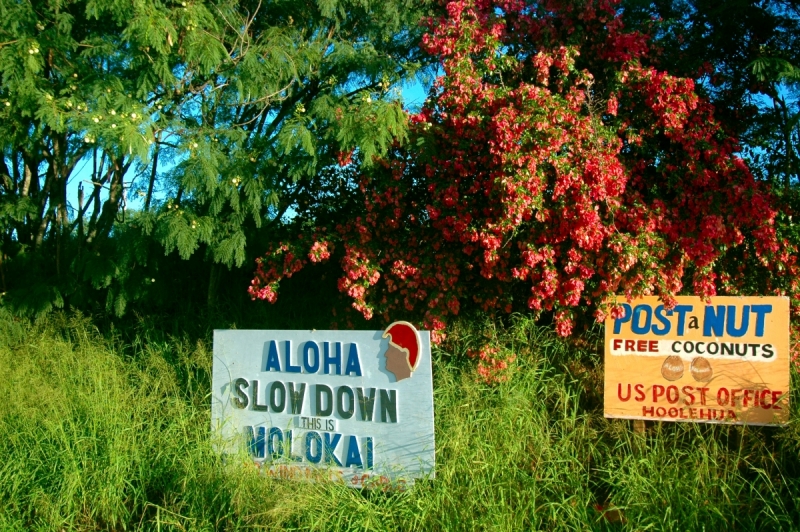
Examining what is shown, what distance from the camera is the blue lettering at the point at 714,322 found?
167 inches

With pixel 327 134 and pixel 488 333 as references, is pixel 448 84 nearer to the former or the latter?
pixel 327 134

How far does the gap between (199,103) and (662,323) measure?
14.1ft

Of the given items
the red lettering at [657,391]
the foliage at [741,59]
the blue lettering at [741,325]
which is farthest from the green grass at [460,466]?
the foliage at [741,59]

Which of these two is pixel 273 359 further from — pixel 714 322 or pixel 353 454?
pixel 714 322

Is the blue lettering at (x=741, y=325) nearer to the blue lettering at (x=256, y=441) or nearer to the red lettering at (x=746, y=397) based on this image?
the red lettering at (x=746, y=397)

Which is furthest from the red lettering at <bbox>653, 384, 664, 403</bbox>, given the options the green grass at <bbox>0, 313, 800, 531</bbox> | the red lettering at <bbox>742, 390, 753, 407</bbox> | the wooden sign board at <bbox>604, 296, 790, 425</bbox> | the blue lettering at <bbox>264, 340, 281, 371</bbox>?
the blue lettering at <bbox>264, 340, 281, 371</bbox>

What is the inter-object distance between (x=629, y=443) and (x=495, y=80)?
10.3 ft

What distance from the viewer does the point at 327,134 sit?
17.6ft

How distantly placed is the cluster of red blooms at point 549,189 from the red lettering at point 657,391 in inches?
21.1

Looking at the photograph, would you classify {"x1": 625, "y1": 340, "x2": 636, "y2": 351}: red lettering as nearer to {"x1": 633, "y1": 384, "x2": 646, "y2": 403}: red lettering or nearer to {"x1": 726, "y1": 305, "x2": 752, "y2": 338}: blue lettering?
{"x1": 633, "y1": 384, "x2": 646, "y2": 403}: red lettering

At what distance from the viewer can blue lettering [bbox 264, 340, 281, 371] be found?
14.2 feet

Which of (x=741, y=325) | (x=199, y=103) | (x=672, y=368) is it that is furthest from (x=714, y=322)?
(x=199, y=103)

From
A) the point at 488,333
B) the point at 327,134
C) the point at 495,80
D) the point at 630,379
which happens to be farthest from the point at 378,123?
the point at 630,379

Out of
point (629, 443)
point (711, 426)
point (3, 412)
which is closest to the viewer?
point (629, 443)
